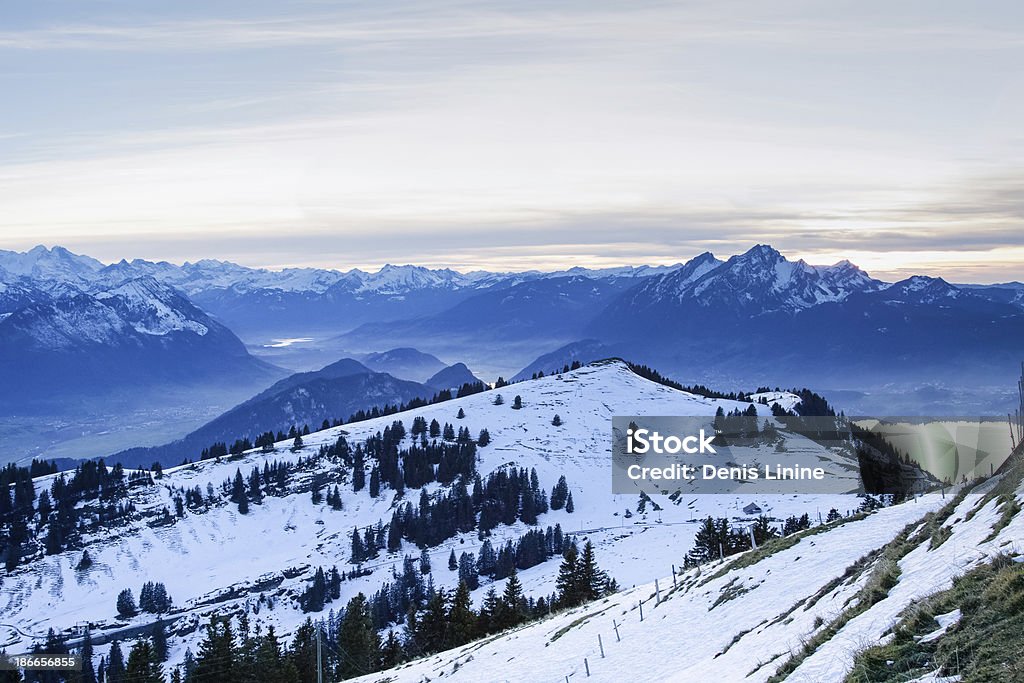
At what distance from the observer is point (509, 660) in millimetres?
40312

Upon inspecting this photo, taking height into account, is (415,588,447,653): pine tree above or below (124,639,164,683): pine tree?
above

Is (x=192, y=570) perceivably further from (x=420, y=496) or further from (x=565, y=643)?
(x=565, y=643)

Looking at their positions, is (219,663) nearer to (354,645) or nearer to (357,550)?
(354,645)

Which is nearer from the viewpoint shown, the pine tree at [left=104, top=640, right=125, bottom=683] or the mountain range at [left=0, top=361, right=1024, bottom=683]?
the mountain range at [left=0, top=361, right=1024, bottom=683]

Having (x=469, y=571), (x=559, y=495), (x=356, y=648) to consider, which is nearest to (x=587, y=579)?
(x=356, y=648)

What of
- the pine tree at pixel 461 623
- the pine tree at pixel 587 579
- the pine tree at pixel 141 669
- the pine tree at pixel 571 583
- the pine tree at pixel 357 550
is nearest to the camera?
the pine tree at pixel 141 669

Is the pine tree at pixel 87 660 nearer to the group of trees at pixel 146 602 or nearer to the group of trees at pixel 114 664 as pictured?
the group of trees at pixel 114 664

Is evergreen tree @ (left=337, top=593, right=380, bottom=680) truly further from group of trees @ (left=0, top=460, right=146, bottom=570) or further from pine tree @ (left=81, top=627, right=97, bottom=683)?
group of trees @ (left=0, top=460, right=146, bottom=570)

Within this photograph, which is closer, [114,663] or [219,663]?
[219,663]

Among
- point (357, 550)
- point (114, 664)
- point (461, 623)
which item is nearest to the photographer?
point (461, 623)

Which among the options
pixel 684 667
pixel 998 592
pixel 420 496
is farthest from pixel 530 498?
pixel 998 592

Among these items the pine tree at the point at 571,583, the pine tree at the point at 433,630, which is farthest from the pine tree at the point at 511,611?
the pine tree at the point at 433,630

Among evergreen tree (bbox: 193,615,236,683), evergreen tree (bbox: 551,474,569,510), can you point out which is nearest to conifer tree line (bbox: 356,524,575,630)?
evergreen tree (bbox: 551,474,569,510)

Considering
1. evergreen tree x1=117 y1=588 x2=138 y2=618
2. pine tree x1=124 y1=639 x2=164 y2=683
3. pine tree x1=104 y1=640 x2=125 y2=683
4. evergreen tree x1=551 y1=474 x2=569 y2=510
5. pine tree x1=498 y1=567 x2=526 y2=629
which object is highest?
pine tree x1=498 y1=567 x2=526 y2=629
